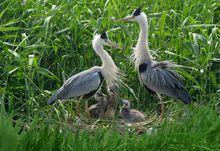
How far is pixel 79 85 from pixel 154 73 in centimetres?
85

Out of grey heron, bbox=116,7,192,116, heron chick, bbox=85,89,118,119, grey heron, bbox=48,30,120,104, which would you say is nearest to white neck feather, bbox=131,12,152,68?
grey heron, bbox=116,7,192,116

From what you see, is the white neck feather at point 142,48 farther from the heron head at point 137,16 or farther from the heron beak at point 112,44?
the heron beak at point 112,44

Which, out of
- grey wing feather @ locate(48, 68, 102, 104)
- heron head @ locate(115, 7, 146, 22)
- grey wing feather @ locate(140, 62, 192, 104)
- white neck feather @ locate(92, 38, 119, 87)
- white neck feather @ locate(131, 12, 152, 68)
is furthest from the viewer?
heron head @ locate(115, 7, 146, 22)

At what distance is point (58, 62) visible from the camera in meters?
8.64

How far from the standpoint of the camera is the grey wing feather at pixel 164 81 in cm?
792

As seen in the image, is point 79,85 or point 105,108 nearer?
point 79,85

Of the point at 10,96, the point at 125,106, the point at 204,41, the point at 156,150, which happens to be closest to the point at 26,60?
the point at 10,96

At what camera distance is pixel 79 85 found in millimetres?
7828

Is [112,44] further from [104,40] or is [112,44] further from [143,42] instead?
[143,42]

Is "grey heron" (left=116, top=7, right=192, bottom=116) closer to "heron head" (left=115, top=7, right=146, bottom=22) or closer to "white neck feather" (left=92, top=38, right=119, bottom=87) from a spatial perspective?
"heron head" (left=115, top=7, right=146, bottom=22)

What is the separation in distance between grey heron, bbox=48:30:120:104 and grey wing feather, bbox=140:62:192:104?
341 millimetres

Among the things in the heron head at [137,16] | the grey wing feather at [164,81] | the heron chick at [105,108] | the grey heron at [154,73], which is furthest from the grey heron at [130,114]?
the heron head at [137,16]

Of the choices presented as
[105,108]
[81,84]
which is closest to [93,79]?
[81,84]

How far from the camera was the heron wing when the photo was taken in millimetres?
7797
